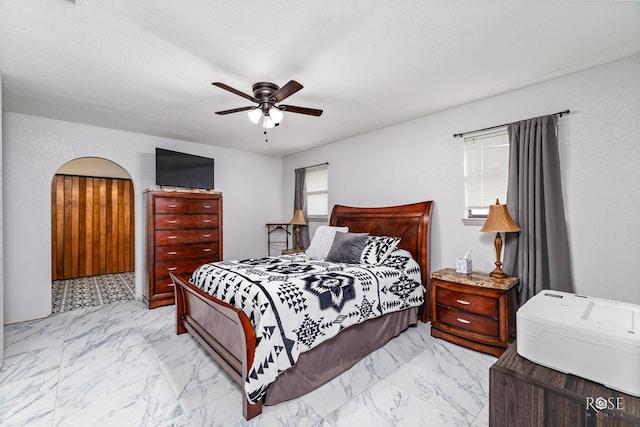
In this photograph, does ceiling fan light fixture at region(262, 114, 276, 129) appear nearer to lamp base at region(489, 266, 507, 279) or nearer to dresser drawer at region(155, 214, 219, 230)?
dresser drawer at region(155, 214, 219, 230)

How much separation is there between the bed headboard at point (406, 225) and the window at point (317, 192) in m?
0.84

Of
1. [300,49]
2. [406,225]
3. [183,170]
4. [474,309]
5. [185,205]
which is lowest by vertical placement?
[474,309]

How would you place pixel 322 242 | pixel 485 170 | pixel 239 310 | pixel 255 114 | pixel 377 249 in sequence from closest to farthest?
pixel 239 310 → pixel 255 114 → pixel 485 170 → pixel 377 249 → pixel 322 242

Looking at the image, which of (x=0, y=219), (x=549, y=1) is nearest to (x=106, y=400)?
(x=0, y=219)

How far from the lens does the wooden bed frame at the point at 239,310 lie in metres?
1.79

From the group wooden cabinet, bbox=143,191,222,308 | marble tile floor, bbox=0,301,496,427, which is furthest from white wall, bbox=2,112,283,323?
marble tile floor, bbox=0,301,496,427

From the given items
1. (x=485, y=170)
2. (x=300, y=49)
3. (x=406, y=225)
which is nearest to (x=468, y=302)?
(x=406, y=225)

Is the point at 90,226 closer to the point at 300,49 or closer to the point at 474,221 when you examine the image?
the point at 300,49

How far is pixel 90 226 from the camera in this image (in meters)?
5.75

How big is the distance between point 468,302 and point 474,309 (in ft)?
0.25

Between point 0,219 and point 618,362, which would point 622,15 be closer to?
point 618,362

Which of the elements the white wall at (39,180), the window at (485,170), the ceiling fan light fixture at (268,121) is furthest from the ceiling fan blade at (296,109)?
the white wall at (39,180)

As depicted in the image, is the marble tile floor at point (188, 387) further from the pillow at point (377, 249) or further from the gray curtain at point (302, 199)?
the gray curtain at point (302, 199)

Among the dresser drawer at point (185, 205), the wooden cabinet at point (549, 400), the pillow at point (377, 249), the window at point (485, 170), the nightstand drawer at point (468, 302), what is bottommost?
the nightstand drawer at point (468, 302)
